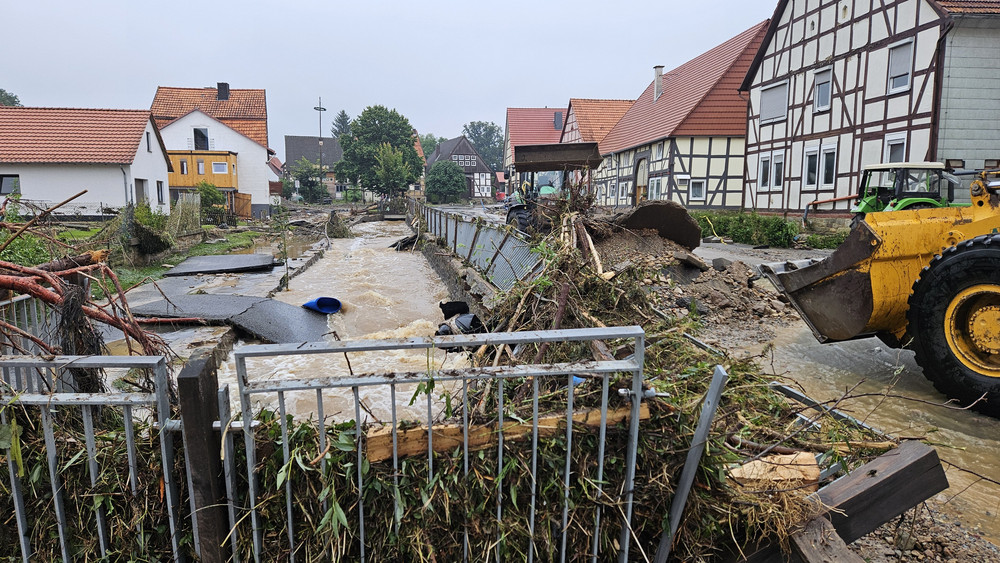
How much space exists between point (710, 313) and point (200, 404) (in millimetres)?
8294

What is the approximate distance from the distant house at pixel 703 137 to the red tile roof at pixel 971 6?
1194 cm

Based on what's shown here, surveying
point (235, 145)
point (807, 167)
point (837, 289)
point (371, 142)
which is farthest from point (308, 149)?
point (837, 289)

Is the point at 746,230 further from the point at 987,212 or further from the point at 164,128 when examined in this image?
the point at 164,128

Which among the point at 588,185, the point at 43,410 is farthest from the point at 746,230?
the point at 43,410

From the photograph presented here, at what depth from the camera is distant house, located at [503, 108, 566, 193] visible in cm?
5991

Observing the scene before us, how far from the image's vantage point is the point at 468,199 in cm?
7344

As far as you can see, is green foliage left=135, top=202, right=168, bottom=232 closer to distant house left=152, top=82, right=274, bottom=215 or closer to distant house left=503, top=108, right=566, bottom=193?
distant house left=152, top=82, right=274, bottom=215

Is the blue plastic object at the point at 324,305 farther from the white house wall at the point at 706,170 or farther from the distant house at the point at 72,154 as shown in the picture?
the distant house at the point at 72,154

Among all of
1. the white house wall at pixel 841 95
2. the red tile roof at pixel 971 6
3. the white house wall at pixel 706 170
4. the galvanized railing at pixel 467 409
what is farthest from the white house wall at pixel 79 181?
the red tile roof at pixel 971 6

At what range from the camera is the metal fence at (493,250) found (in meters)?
7.92

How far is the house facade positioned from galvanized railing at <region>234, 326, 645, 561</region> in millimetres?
18611

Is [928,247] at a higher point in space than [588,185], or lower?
lower

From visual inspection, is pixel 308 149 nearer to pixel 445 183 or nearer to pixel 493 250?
pixel 445 183

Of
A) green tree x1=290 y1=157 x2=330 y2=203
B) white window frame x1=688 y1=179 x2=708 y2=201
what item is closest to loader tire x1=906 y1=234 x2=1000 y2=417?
white window frame x1=688 y1=179 x2=708 y2=201
